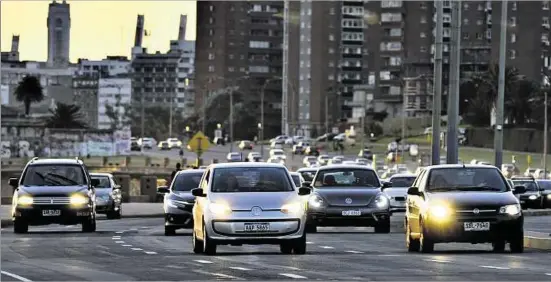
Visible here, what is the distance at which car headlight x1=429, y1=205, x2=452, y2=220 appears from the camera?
27000mm

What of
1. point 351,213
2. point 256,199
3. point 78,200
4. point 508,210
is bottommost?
point 351,213

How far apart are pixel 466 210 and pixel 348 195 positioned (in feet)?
31.7

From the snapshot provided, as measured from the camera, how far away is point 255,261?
79.4ft

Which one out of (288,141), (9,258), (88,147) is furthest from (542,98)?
(9,258)

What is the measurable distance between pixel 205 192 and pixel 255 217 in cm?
146

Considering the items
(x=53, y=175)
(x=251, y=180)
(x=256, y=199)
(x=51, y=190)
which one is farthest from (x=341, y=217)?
(x=256, y=199)

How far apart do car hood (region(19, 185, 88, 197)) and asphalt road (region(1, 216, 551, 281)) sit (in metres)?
2.68

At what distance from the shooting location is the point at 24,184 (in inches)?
1505

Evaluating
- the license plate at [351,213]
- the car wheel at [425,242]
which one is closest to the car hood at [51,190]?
the license plate at [351,213]

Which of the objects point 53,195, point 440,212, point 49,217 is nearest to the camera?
point 440,212

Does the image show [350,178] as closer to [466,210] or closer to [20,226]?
[20,226]

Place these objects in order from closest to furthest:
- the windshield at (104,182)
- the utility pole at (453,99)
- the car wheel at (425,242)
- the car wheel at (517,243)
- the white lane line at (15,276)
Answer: the white lane line at (15,276), the car wheel at (517,243), the car wheel at (425,242), the utility pole at (453,99), the windshield at (104,182)

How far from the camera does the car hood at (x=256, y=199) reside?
26141 millimetres

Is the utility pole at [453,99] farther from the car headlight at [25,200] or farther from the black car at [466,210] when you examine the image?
the black car at [466,210]
